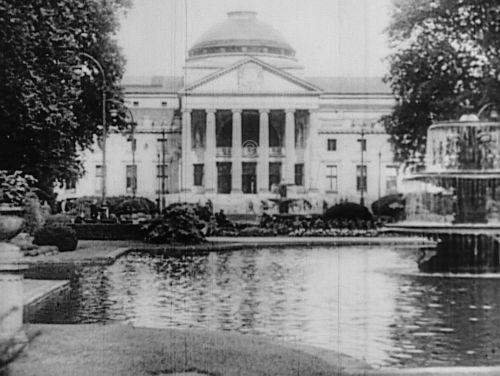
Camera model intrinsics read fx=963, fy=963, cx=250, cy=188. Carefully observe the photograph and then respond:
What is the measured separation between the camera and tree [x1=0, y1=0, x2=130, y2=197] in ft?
38.3

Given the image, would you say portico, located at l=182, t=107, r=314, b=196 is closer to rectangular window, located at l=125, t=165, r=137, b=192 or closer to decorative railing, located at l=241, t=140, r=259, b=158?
decorative railing, located at l=241, t=140, r=259, b=158

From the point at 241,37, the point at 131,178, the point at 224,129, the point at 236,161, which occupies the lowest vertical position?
the point at 131,178

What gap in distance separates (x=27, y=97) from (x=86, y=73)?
104 centimetres


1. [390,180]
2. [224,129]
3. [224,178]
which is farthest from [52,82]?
[224,129]

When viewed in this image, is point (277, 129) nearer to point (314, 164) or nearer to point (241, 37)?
point (314, 164)

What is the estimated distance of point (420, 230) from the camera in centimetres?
1398

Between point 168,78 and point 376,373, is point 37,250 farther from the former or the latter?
point 376,373

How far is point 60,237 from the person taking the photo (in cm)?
1474

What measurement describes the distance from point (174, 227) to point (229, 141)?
44.7 ft

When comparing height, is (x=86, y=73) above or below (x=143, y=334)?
above

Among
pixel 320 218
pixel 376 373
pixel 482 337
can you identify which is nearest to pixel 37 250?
pixel 320 218

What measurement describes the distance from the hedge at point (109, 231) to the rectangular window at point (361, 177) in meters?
3.33

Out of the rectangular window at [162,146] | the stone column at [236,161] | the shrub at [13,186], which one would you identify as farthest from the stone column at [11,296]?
the stone column at [236,161]

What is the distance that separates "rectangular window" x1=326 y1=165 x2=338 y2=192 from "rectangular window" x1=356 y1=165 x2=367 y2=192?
109 inches
